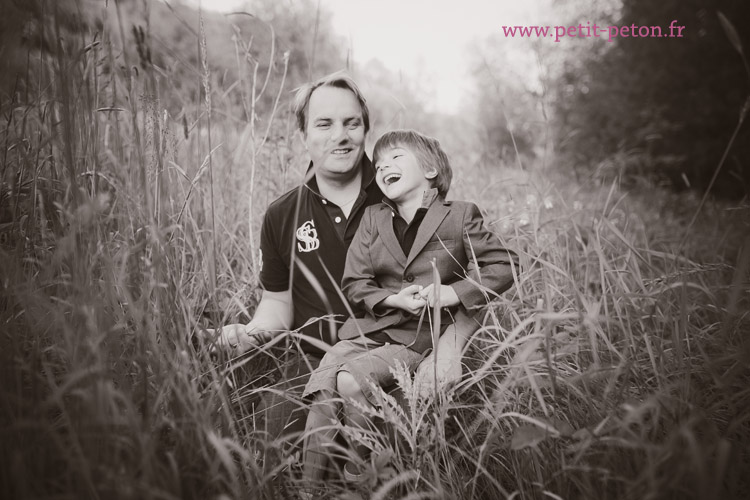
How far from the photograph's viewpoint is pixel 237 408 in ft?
6.32

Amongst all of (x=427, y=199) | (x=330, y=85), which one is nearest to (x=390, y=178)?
(x=427, y=199)

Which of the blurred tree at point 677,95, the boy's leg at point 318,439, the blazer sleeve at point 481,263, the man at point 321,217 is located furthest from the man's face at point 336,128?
the blurred tree at point 677,95

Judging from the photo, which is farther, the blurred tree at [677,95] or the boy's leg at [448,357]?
the blurred tree at [677,95]

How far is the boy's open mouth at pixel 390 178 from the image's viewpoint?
197 centimetres

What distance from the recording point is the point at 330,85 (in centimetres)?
228

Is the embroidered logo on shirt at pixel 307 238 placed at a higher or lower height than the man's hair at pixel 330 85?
lower

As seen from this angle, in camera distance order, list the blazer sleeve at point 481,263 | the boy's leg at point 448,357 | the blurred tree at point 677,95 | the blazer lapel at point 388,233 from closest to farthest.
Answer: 1. the boy's leg at point 448,357
2. the blazer sleeve at point 481,263
3. the blazer lapel at point 388,233
4. the blurred tree at point 677,95

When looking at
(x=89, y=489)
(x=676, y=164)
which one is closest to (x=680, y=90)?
(x=676, y=164)

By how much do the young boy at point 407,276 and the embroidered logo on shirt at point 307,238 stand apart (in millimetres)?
317

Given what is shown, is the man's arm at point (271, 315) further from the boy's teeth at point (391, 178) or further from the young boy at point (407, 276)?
the boy's teeth at point (391, 178)

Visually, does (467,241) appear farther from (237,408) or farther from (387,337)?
(237,408)

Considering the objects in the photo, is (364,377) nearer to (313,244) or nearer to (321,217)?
(313,244)

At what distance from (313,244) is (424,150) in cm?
74

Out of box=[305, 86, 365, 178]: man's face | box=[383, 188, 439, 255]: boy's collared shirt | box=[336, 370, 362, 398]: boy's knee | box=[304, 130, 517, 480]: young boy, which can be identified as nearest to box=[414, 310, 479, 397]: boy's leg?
box=[304, 130, 517, 480]: young boy
